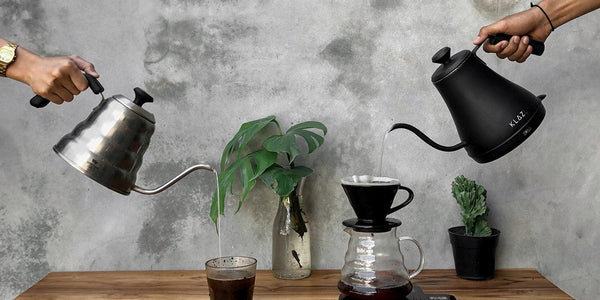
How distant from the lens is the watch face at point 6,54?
141cm

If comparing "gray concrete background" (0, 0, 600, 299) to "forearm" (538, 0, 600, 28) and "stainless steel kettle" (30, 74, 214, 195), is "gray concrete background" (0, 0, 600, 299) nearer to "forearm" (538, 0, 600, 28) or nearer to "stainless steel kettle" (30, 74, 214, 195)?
"forearm" (538, 0, 600, 28)

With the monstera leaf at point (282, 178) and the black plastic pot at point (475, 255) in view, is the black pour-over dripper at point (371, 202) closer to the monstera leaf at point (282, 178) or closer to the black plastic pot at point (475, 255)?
the monstera leaf at point (282, 178)

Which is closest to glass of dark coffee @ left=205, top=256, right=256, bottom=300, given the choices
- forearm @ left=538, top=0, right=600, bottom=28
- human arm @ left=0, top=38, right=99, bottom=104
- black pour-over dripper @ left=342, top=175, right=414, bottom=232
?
black pour-over dripper @ left=342, top=175, right=414, bottom=232

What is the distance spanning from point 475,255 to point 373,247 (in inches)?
14.6

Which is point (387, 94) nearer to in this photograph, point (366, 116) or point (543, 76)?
point (366, 116)

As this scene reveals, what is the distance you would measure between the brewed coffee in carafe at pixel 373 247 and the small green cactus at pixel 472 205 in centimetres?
30

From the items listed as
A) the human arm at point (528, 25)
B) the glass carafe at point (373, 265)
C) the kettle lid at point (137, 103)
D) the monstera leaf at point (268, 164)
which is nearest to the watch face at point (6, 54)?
the kettle lid at point (137, 103)

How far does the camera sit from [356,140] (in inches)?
73.5

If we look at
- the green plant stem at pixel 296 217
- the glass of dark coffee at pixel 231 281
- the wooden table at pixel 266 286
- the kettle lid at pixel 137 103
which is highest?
the kettle lid at pixel 137 103

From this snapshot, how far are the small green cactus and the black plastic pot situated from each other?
0.03 metres

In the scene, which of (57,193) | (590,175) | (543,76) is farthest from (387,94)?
(57,193)

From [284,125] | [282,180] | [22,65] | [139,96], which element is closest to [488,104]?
[282,180]

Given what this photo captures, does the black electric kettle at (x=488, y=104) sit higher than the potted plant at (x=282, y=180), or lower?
higher

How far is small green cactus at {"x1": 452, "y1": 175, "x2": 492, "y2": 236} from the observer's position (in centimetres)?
170
